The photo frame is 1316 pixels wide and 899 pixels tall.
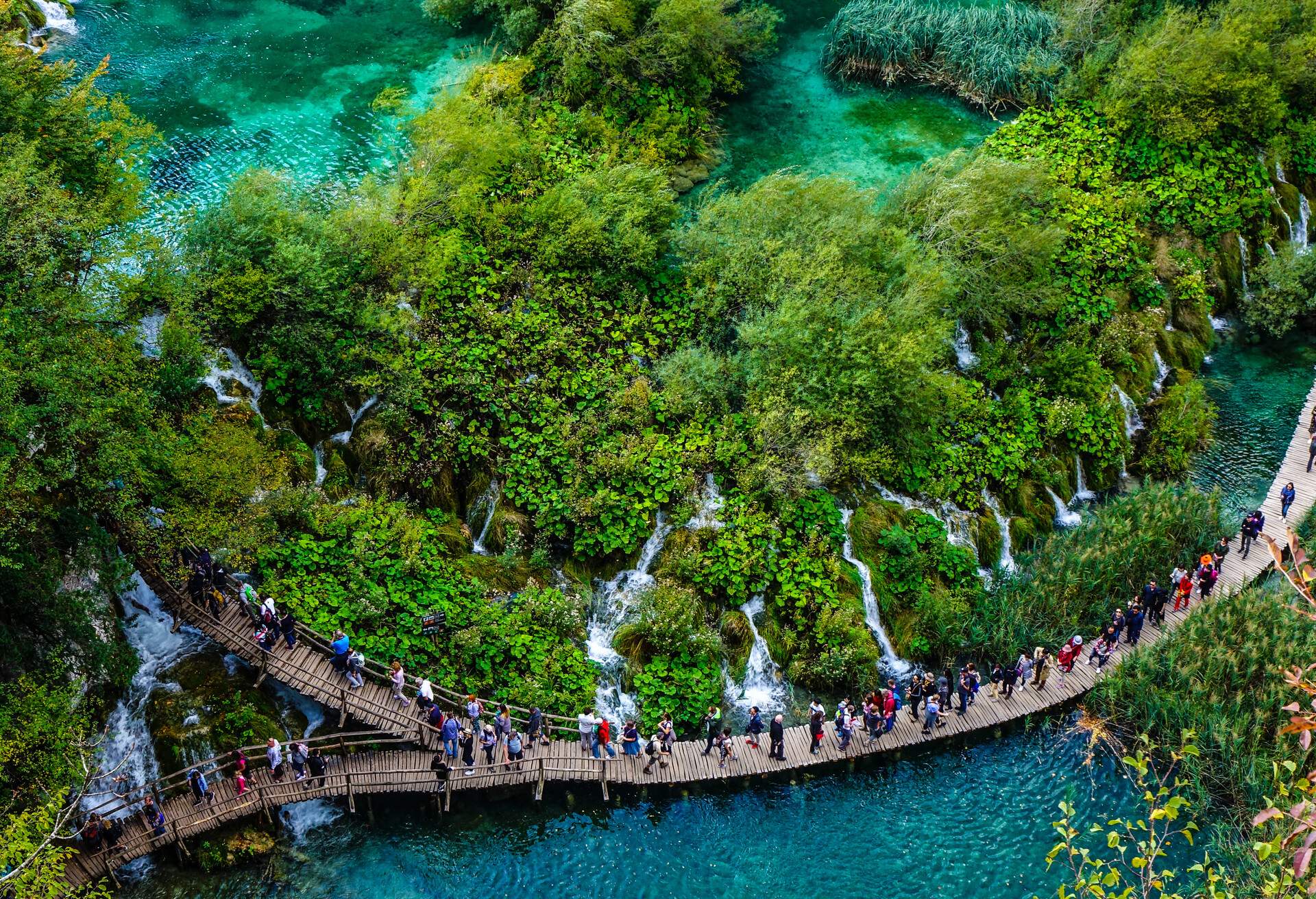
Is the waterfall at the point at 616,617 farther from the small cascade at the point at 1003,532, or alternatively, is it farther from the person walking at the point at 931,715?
the small cascade at the point at 1003,532

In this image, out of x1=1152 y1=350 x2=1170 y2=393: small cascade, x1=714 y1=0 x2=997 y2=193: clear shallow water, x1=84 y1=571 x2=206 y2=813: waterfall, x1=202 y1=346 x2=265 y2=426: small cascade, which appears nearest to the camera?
x1=84 y1=571 x2=206 y2=813: waterfall

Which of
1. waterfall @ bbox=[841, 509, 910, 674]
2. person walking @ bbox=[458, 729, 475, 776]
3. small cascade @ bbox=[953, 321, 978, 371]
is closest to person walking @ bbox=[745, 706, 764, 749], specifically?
waterfall @ bbox=[841, 509, 910, 674]

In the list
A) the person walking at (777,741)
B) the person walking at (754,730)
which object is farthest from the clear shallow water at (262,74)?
the person walking at (777,741)

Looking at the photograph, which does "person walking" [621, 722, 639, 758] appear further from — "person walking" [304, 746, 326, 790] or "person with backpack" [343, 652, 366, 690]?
"person walking" [304, 746, 326, 790]

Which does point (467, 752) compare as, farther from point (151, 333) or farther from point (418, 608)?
point (151, 333)

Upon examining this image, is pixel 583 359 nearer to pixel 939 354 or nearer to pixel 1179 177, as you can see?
pixel 939 354

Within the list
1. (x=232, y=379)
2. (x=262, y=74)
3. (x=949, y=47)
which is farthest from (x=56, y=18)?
(x=949, y=47)
